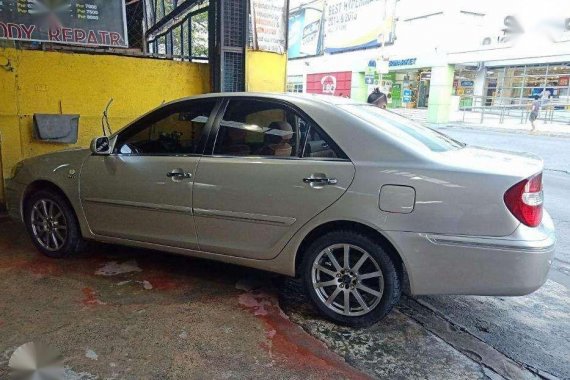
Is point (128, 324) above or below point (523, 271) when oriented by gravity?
below

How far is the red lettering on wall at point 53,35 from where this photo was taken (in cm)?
620

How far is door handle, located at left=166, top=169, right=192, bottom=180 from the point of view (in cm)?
355

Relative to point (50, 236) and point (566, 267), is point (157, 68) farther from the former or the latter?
point (566, 267)

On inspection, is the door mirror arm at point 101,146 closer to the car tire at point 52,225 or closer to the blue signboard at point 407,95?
the car tire at point 52,225

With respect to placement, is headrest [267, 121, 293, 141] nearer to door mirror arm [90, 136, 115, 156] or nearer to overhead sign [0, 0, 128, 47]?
door mirror arm [90, 136, 115, 156]

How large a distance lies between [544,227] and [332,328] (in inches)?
58.2

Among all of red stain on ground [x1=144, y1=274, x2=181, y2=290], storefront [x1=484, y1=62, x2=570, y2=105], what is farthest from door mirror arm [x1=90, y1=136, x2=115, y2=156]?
storefront [x1=484, y1=62, x2=570, y2=105]

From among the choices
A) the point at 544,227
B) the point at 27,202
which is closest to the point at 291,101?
the point at 544,227

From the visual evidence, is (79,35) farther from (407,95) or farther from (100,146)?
(407,95)

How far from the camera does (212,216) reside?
11.5 ft

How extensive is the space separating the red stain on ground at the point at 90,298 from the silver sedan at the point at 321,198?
0.51m

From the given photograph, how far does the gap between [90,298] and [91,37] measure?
14.1 feet

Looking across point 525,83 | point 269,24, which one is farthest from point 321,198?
Answer: point 525,83

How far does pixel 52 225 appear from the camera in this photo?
14.0 feet
